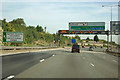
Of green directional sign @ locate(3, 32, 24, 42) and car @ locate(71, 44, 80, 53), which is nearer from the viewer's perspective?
green directional sign @ locate(3, 32, 24, 42)

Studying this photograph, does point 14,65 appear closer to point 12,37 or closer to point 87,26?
point 12,37

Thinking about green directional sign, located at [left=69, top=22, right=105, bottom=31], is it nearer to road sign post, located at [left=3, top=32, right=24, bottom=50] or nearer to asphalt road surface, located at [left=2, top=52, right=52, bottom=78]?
road sign post, located at [left=3, top=32, right=24, bottom=50]

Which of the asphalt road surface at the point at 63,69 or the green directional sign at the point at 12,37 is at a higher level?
the green directional sign at the point at 12,37

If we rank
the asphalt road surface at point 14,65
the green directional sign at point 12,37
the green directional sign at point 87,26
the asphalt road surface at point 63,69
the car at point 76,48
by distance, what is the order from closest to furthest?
the asphalt road surface at point 63,69, the asphalt road surface at point 14,65, the green directional sign at point 12,37, the car at point 76,48, the green directional sign at point 87,26

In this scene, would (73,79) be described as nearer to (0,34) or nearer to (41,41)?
(0,34)

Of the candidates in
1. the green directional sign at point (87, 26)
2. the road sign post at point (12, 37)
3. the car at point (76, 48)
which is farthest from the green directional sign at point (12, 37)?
the green directional sign at point (87, 26)

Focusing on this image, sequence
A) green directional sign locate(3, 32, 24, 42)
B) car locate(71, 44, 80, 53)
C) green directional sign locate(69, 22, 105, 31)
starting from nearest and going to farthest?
green directional sign locate(3, 32, 24, 42), car locate(71, 44, 80, 53), green directional sign locate(69, 22, 105, 31)

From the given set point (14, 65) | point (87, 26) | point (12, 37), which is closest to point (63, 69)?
point (14, 65)

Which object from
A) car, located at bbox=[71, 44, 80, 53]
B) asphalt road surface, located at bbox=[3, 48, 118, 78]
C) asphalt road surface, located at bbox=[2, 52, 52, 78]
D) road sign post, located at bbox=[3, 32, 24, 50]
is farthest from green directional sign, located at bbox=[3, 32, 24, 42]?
asphalt road surface, located at bbox=[3, 48, 118, 78]

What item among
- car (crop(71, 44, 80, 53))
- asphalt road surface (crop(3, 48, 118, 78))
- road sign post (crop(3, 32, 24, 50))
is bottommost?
asphalt road surface (crop(3, 48, 118, 78))

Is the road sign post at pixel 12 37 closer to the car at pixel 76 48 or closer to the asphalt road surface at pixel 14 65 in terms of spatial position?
the car at pixel 76 48

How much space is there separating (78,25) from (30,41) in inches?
1434

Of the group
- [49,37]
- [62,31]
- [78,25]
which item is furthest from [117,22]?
[49,37]

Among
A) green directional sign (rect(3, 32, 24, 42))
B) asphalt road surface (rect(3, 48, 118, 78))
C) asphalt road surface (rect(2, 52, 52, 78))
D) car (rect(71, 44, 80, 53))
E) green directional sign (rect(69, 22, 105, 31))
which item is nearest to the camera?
asphalt road surface (rect(3, 48, 118, 78))
